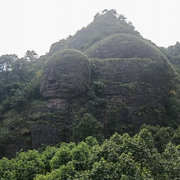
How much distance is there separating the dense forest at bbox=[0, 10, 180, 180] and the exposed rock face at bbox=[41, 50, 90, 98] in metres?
0.13

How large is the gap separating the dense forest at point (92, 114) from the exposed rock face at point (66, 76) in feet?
0.44

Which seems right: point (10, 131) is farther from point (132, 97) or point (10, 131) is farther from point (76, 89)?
point (132, 97)

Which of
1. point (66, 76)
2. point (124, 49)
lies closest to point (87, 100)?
point (66, 76)

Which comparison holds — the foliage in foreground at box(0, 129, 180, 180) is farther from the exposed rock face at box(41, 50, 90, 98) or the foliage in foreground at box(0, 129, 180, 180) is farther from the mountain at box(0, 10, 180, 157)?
the exposed rock face at box(41, 50, 90, 98)

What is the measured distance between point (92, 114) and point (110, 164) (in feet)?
42.4

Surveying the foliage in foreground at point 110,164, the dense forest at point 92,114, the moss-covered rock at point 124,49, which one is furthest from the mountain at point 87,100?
the foliage in foreground at point 110,164

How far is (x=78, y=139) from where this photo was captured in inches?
647

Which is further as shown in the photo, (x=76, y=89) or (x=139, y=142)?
(x=76, y=89)

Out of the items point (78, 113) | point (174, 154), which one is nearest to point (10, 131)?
point (78, 113)

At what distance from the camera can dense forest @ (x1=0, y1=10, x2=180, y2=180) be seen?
→ 9375 mm

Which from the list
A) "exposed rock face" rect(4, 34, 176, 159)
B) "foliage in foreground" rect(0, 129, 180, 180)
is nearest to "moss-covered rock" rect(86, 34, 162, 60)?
"exposed rock face" rect(4, 34, 176, 159)

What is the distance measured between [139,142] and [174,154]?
1963 millimetres

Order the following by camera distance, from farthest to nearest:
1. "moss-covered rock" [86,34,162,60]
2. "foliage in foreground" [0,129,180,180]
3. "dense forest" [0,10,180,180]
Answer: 1. "moss-covered rock" [86,34,162,60]
2. "dense forest" [0,10,180,180]
3. "foliage in foreground" [0,129,180,180]

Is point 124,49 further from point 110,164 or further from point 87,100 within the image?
point 110,164
